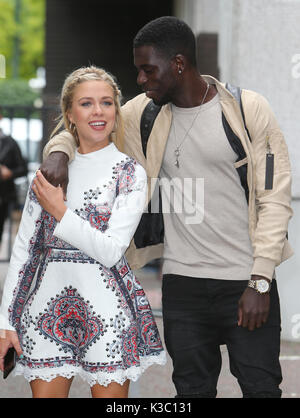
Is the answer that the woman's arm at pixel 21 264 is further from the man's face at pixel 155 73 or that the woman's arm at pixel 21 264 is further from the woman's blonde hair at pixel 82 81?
the man's face at pixel 155 73

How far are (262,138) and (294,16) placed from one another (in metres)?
3.95

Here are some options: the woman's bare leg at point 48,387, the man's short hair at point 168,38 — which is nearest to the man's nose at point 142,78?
the man's short hair at point 168,38

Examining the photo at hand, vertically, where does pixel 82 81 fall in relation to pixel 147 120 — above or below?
above

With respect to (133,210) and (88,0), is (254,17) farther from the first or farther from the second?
(88,0)

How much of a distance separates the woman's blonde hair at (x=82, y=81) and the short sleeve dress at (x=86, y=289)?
0.15 metres

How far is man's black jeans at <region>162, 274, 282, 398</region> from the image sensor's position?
347cm

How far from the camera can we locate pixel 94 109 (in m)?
3.36

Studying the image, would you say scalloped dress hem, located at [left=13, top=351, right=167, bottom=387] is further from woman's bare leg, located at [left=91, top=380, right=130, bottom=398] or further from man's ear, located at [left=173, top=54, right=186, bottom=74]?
man's ear, located at [left=173, top=54, right=186, bottom=74]

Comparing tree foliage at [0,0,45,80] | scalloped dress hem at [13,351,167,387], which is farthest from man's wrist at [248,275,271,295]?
tree foliage at [0,0,45,80]

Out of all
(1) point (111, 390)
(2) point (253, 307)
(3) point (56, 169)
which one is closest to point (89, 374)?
(1) point (111, 390)

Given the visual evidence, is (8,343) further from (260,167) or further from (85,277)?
(260,167)

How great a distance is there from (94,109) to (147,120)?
1.21ft

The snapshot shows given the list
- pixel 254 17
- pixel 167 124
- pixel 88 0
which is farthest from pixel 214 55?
pixel 88 0

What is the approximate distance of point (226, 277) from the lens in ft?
11.4
